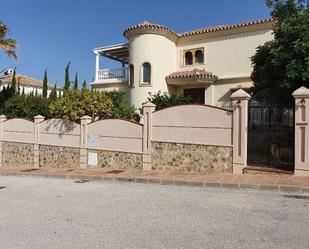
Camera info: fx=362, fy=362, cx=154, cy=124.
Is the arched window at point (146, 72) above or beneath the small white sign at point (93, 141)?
above

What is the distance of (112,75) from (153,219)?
2144cm

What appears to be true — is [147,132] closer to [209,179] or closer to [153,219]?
[209,179]

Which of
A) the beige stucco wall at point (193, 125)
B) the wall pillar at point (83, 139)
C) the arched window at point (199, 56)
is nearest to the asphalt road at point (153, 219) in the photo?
the beige stucco wall at point (193, 125)

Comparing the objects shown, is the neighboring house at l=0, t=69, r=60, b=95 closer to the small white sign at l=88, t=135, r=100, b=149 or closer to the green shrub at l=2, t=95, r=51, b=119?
the green shrub at l=2, t=95, r=51, b=119

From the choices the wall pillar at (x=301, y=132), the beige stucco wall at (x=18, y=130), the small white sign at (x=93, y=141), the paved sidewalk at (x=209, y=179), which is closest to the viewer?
the paved sidewalk at (x=209, y=179)

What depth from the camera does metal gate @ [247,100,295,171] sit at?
1127cm

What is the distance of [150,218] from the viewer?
6.64 metres

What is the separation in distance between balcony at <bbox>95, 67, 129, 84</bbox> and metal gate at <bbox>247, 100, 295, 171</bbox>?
15430 millimetres

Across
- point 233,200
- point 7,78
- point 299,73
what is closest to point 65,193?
point 233,200

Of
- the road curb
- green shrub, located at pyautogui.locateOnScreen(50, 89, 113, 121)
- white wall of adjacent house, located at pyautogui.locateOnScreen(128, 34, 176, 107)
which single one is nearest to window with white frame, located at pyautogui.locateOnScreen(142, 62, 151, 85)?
white wall of adjacent house, located at pyautogui.locateOnScreen(128, 34, 176, 107)

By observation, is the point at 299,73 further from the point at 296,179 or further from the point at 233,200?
the point at 233,200

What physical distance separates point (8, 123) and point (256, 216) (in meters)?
16.6

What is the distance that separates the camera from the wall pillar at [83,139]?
15547 mm

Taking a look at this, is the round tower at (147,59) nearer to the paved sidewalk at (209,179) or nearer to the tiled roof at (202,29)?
the tiled roof at (202,29)
